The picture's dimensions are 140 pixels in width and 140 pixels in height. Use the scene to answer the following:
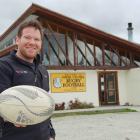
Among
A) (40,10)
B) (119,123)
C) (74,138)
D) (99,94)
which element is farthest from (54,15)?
(74,138)

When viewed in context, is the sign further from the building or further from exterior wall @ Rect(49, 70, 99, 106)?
exterior wall @ Rect(49, 70, 99, 106)

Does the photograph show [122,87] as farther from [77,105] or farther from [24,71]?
[24,71]

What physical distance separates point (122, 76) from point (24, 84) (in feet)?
68.0

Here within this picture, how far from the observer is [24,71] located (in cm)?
319

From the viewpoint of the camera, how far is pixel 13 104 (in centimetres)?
287

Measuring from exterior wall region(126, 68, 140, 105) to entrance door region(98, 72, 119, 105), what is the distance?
75 centimetres

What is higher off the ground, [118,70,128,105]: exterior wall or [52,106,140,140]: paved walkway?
[118,70,128,105]: exterior wall

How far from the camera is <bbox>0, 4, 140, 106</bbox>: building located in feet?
71.6

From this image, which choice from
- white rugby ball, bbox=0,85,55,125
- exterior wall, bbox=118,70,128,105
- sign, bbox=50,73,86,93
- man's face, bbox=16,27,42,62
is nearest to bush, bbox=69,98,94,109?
sign, bbox=50,73,86,93

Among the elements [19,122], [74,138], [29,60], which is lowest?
[74,138]

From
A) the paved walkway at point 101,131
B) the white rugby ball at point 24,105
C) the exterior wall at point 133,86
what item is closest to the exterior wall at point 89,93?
the exterior wall at point 133,86

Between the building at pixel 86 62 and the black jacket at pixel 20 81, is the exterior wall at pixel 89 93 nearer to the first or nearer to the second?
the building at pixel 86 62

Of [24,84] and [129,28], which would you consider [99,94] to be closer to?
[129,28]

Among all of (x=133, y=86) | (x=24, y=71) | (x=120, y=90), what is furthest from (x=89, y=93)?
(x=24, y=71)
